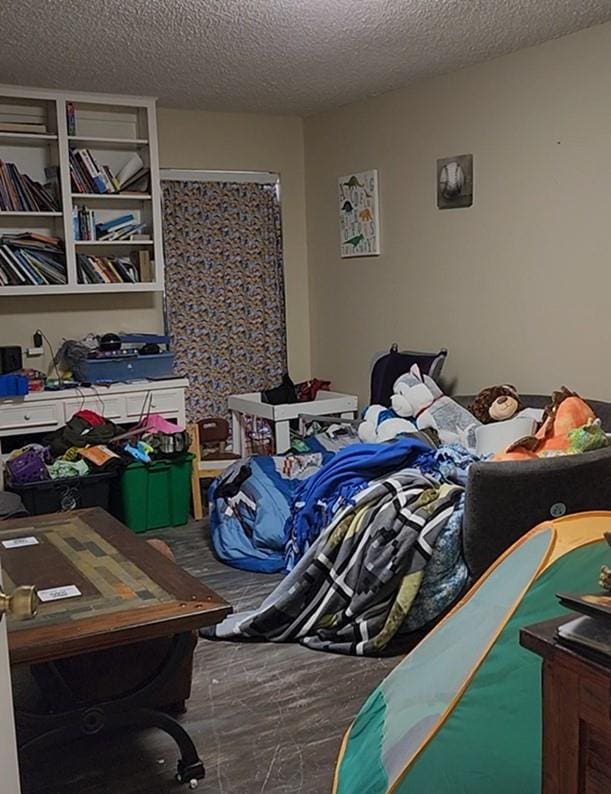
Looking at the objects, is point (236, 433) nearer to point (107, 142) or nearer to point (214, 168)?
Result: point (214, 168)

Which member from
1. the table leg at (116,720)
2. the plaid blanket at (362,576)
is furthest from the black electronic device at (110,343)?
the table leg at (116,720)

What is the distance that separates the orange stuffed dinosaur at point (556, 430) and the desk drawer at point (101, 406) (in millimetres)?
2353

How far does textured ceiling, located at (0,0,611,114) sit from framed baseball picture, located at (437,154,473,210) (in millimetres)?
478

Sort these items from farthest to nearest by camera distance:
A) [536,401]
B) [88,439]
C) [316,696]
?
1. [88,439]
2. [536,401]
3. [316,696]

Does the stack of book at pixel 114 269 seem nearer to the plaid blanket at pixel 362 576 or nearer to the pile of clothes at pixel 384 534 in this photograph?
the pile of clothes at pixel 384 534

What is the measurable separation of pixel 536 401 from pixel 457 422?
41cm

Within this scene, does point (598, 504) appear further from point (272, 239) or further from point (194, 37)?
point (272, 239)

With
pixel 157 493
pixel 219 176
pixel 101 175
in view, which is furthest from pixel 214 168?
pixel 157 493

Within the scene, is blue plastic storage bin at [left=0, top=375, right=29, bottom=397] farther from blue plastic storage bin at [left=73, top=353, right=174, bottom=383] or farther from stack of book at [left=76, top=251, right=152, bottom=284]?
stack of book at [left=76, top=251, right=152, bottom=284]

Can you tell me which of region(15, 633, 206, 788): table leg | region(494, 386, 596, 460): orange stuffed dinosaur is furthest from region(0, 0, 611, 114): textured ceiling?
region(15, 633, 206, 788): table leg

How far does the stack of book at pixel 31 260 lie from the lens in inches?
189

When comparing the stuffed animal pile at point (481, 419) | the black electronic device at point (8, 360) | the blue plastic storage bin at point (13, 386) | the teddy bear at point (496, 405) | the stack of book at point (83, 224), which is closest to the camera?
the stuffed animal pile at point (481, 419)

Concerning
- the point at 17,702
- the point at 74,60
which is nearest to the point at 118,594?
the point at 17,702

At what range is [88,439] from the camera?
4648 mm
